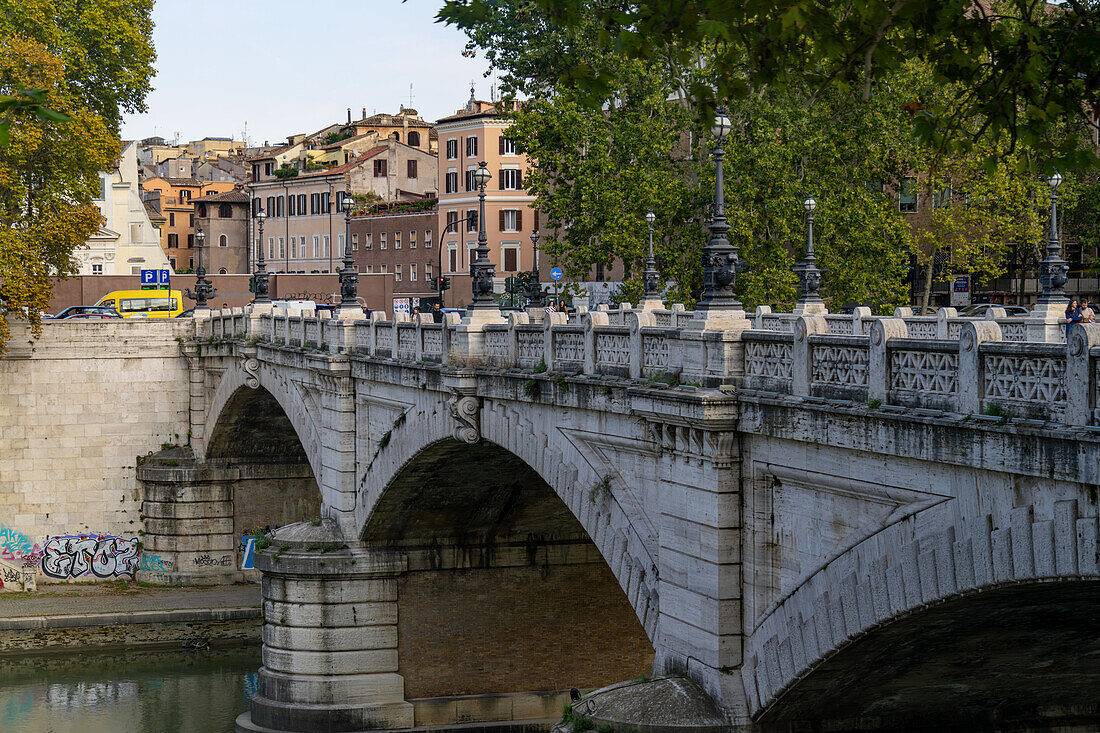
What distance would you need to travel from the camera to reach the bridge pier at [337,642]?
95.9 feet

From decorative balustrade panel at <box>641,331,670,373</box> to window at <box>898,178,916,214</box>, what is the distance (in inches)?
1313

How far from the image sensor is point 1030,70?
31.5 feet

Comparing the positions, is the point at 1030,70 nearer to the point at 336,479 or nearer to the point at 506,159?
the point at 336,479

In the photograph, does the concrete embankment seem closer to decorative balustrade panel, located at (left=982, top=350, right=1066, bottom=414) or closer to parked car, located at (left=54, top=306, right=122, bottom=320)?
parked car, located at (left=54, top=306, right=122, bottom=320)

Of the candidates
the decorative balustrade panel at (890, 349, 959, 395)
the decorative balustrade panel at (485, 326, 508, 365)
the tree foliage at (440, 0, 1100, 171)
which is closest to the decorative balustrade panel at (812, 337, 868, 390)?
the decorative balustrade panel at (890, 349, 959, 395)

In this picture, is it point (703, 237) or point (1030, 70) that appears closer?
point (1030, 70)

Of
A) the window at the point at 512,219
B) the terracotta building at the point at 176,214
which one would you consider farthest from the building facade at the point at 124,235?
the terracotta building at the point at 176,214

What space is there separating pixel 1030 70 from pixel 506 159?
235 ft

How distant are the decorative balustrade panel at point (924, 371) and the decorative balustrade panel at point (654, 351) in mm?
4418

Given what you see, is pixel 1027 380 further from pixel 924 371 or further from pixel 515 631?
pixel 515 631

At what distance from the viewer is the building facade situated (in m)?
76.1

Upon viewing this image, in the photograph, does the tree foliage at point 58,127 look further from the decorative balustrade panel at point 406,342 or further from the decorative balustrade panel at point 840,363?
the decorative balustrade panel at point 840,363

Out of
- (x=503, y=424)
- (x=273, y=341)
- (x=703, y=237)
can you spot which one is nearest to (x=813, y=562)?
(x=503, y=424)

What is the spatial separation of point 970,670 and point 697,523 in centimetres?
334
